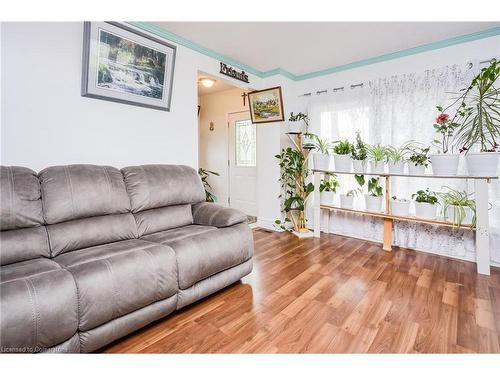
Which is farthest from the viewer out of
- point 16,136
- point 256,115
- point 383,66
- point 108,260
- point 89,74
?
point 256,115

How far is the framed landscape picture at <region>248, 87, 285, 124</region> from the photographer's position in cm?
377

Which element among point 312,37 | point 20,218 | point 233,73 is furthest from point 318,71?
point 20,218

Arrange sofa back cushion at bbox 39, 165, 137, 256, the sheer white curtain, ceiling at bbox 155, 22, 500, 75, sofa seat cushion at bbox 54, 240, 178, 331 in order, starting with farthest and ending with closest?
the sheer white curtain < ceiling at bbox 155, 22, 500, 75 < sofa back cushion at bbox 39, 165, 137, 256 < sofa seat cushion at bbox 54, 240, 178, 331

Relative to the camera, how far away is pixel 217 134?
215 inches

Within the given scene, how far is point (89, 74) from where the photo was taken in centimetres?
214

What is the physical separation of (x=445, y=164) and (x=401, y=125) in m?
0.77

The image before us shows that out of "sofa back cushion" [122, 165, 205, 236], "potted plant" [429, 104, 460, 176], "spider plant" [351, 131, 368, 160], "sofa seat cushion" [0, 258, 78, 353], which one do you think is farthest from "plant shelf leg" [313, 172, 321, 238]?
"sofa seat cushion" [0, 258, 78, 353]

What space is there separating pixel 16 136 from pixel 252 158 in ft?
11.7

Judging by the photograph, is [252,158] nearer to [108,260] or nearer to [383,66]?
[383,66]

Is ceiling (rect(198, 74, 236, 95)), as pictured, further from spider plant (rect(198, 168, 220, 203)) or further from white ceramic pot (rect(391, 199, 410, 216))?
white ceramic pot (rect(391, 199, 410, 216))

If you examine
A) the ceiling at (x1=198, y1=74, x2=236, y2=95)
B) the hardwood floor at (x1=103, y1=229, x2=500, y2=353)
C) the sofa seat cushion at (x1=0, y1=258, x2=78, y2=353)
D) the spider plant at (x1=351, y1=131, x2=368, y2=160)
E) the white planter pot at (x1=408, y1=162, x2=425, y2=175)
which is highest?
the ceiling at (x1=198, y1=74, x2=236, y2=95)

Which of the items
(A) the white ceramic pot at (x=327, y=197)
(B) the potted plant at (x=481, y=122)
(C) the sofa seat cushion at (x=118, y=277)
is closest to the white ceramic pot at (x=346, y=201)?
(A) the white ceramic pot at (x=327, y=197)

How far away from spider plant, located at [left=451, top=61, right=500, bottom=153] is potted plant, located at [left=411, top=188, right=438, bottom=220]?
57cm

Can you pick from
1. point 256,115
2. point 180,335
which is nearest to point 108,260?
point 180,335
